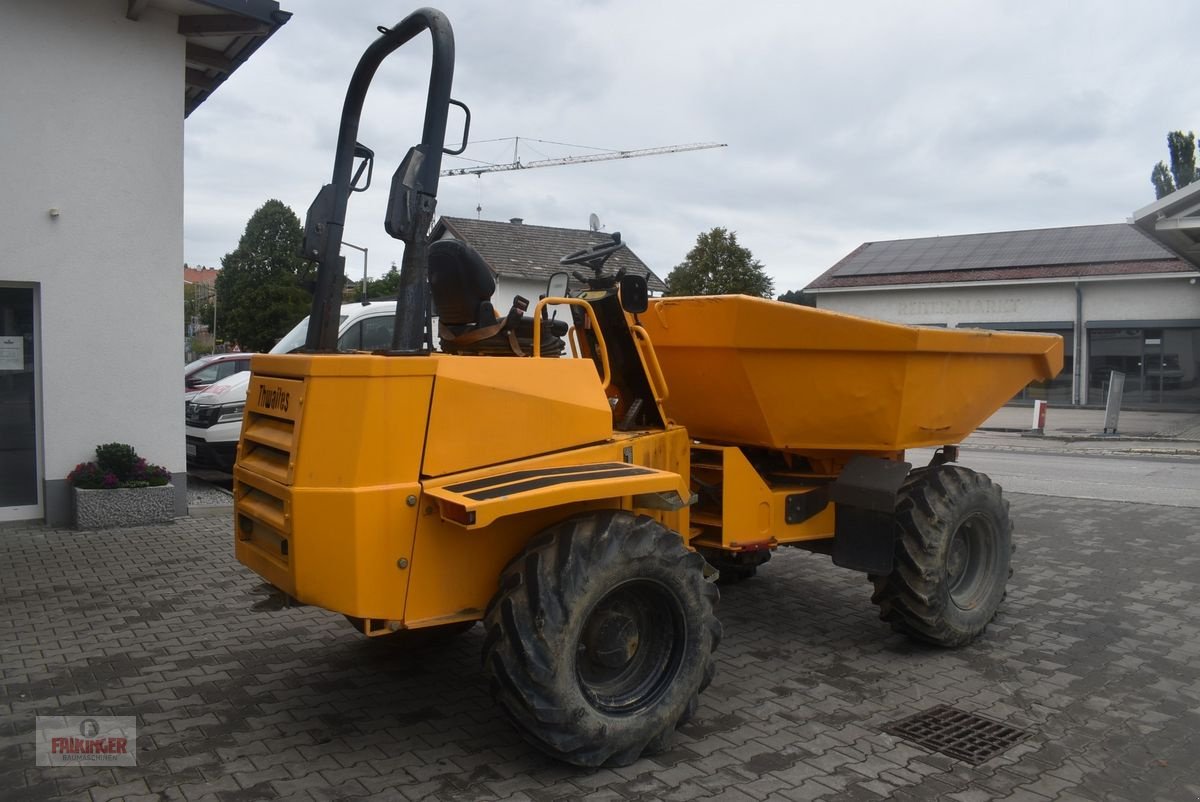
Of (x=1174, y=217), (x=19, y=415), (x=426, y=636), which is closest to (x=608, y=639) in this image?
(x=426, y=636)

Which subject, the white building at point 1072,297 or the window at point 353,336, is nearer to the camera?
the window at point 353,336

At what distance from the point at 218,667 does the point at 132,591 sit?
1955 mm

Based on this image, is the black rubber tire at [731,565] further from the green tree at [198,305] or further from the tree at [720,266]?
the green tree at [198,305]

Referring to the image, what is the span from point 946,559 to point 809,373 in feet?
5.12

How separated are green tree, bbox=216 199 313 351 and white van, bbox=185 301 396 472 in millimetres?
39012

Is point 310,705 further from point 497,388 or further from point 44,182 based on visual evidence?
point 44,182

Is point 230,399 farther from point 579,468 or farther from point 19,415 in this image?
point 579,468

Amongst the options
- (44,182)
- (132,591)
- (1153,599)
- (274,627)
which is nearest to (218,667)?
(274,627)

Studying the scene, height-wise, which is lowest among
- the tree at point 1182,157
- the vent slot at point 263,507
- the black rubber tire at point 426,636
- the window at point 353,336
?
the black rubber tire at point 426,636

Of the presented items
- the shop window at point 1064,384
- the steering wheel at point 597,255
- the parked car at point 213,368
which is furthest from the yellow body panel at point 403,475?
the shop window at point 1064,384

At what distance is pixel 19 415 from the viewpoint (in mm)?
8969

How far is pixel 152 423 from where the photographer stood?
9195mm

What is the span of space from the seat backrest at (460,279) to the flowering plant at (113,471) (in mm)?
5863

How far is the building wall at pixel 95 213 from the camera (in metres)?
8.53
